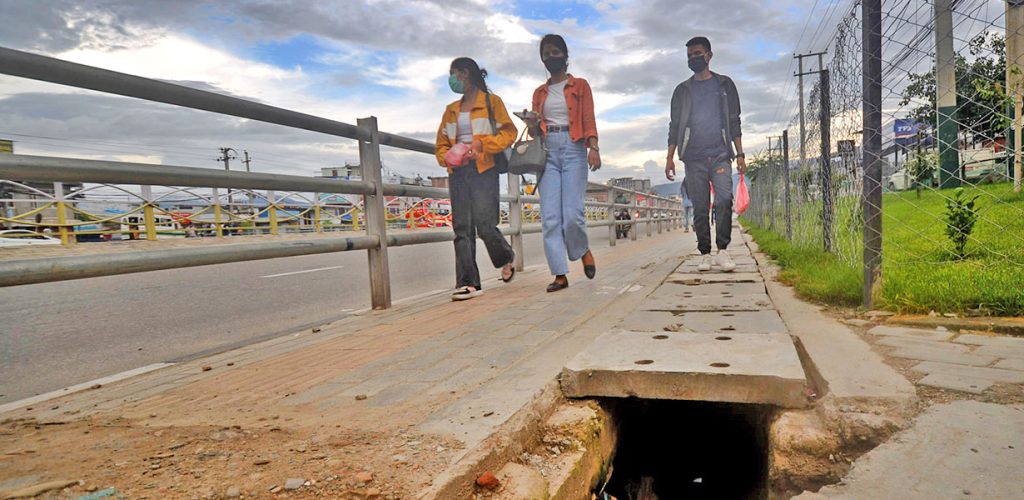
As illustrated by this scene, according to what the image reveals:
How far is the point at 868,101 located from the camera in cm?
334

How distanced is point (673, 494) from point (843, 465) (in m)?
1.09

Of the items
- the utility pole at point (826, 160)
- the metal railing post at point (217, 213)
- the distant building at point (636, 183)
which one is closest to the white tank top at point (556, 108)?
the utility pole at point (826, 160)

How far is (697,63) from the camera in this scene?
523 centimetres

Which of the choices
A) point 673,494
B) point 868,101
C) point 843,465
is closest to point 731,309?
point 673,494

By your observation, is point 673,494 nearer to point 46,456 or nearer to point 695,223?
point 46,456

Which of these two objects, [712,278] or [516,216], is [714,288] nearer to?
[712,278]

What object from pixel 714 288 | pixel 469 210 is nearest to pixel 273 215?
pixel 469 210

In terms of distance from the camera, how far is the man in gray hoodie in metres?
5.16

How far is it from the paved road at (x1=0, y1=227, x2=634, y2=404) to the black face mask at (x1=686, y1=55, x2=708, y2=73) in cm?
220

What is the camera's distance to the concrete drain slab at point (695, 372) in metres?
1.87

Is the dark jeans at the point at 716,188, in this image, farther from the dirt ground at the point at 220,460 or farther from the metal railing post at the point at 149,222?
the metal railing post at the point at 149,222

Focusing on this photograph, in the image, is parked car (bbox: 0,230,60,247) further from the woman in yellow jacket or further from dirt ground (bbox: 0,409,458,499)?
dirt ground (bbox: 0,409,458,499)

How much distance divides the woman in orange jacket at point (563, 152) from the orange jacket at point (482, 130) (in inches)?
9.7

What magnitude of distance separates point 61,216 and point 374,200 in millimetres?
9290
